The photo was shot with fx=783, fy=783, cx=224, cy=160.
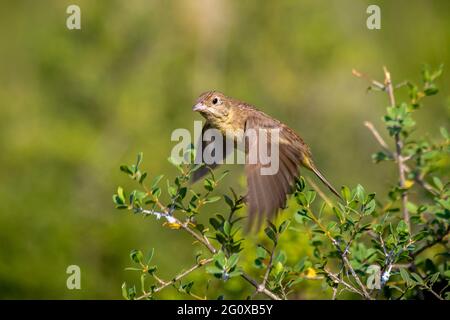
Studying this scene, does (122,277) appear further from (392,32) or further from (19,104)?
(392,32)

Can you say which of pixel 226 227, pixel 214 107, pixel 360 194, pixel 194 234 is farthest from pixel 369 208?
pixel 214 107

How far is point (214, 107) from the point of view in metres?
4.78

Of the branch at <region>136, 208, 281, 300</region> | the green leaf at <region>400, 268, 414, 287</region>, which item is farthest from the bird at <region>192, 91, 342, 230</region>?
the green leaf at <region>400, 268, 414, 287</region>

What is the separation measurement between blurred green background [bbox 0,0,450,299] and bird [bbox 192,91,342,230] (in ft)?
4.79

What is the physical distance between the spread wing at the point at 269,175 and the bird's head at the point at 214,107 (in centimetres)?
23

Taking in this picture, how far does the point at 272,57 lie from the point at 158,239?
4.02 metres

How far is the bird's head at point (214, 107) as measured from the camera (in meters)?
4.71

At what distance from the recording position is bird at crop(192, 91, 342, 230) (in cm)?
355

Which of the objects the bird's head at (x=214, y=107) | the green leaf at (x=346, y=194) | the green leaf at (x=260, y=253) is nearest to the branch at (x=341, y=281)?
the green leaf at (x=346, y=194)

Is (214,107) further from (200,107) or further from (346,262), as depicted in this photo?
(346,262)

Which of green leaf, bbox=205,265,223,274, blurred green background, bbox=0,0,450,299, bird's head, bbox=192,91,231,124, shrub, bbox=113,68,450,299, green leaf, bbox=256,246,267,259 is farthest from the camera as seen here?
blurred green background, bbox=0,0,450,299

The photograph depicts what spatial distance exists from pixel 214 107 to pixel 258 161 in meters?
0.86

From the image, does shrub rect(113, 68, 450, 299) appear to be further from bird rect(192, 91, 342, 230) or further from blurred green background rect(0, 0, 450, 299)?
blurred green background rect(0, 0, 450, 299)
